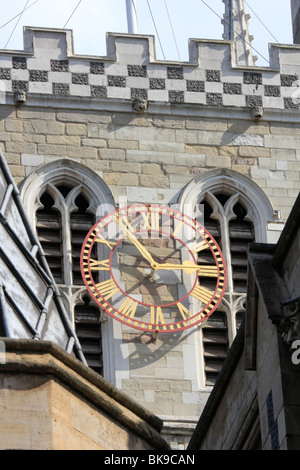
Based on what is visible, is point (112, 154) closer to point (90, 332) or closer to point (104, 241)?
point (104, 241)

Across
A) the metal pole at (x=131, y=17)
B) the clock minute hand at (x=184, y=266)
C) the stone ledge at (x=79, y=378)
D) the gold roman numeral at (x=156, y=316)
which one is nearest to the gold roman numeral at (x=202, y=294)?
the clock minute hand at (x=184, y=266)

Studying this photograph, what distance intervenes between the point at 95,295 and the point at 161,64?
394 centimetres

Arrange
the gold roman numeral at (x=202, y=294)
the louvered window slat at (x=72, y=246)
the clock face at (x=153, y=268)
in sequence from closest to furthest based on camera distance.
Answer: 1. the louvered window slat at (x=72, y=246)
2. the clock face at (x=153, y=268)
3. the gold roman numeral at (x=202, y=294)

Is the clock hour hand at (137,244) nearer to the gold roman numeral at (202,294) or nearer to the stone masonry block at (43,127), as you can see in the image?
the gold roman numeral at (202,294)

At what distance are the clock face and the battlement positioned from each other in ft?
6.37

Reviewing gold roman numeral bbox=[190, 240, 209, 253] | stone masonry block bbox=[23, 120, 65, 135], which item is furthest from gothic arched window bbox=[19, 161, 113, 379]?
gold roman numeral bbox=[190, 240, 209, 253]

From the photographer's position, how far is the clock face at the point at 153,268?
30.7m

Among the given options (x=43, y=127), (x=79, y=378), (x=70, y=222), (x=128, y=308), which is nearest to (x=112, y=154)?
(x=43, y=127)

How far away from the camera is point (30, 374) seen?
60.5 ft

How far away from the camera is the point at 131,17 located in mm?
36031

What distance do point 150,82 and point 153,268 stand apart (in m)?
2.98

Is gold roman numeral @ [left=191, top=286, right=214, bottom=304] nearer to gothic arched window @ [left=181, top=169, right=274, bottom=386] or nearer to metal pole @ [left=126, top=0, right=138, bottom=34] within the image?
gothic arched window @ [left=181, top=169, right=274, bottom=386]

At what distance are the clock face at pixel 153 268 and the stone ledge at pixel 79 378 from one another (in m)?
10.9

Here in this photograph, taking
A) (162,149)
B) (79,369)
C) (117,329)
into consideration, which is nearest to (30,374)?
(79,369)
